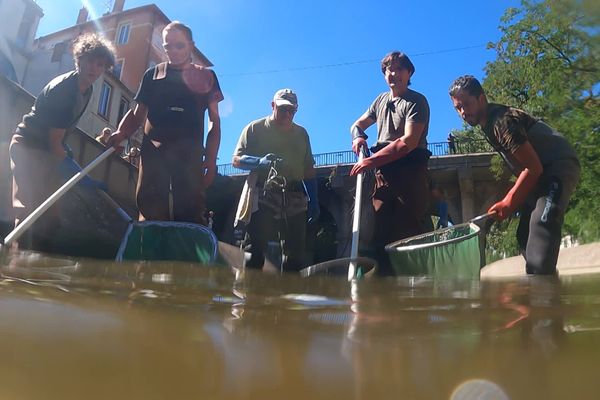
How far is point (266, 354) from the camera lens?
0.62 meters

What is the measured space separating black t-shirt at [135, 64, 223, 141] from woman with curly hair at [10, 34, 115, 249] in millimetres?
323

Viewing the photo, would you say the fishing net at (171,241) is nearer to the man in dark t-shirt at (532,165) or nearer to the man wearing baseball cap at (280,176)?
the man wearing baseball cap at (280,176)

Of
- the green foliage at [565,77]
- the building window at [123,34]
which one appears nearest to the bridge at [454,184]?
the green foliage at [565,77]

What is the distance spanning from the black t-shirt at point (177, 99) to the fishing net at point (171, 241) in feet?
2.05

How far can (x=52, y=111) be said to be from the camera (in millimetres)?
2664

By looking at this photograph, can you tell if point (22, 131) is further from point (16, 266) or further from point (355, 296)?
point (355, 296)

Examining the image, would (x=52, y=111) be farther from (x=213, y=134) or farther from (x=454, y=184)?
(x=454, y=184)

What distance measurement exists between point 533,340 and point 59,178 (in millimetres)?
2760

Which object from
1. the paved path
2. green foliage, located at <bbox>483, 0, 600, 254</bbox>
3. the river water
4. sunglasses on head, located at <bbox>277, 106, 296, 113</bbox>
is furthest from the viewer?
green foliage, located at <bbox>483, 0, 600, 254</bbox>

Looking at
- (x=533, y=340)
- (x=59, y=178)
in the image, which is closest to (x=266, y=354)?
(x=533, y=340)

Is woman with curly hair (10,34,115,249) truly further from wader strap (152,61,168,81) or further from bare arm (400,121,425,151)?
bare arm (400,121,425,151)

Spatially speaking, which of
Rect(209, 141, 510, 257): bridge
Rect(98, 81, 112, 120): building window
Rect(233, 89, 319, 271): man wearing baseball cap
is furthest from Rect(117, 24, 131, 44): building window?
Rect(233, 89, 319, 271): man wearing baseball cap

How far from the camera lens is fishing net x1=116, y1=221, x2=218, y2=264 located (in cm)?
232

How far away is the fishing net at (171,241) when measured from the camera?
2.32 m
